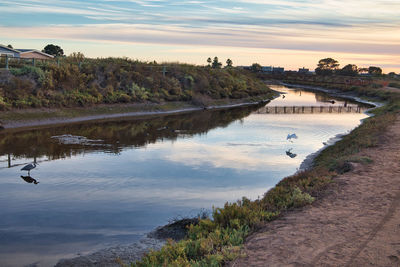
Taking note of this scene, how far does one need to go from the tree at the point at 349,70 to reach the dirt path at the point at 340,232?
129471 mm

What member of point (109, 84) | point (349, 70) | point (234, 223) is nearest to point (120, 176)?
point (234, 223)

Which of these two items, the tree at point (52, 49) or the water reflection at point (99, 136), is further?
the tree at point (52, 49)

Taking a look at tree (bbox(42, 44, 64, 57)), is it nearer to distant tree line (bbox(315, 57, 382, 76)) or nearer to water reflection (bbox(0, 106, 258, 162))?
water reflection (bbox(0, 106, 258, 162))

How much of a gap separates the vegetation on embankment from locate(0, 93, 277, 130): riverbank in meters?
0.73

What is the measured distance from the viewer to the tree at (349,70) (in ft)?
434

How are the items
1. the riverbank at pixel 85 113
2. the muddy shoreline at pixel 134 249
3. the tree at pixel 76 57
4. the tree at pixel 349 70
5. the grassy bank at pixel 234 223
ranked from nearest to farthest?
1. the grassy bank at pixel 234 223
2. the muddy shoreline at pixel 134 249
3. the riverbank at pixel 85 113
4. the tree at pixel 76 57
5. the tree at pixel 349 70

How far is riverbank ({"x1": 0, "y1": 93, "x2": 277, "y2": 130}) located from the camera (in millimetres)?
27848

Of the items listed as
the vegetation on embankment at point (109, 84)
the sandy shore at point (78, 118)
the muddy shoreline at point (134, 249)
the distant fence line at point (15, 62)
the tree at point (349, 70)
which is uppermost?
the tree at point (349, 70)

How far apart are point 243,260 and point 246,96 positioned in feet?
166

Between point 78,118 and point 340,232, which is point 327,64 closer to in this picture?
point 78,118

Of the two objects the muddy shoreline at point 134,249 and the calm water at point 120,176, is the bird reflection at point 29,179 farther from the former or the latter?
the muddy shoreline at point 134,249

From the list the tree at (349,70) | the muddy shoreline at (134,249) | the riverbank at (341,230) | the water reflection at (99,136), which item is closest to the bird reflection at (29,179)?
the water reflection at (99,136)

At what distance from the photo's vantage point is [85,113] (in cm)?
3322

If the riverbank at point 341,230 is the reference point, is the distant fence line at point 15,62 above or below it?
above
